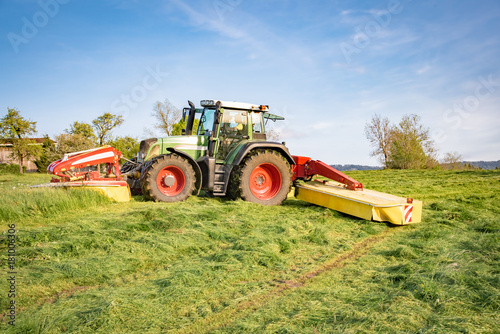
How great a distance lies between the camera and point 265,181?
328 inches

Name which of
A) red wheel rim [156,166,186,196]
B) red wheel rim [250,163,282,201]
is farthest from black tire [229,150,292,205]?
Answer: red wheel rim [156,166,186,196]

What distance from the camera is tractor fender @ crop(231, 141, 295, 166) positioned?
7.80m

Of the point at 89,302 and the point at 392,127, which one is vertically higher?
the point at 392,127

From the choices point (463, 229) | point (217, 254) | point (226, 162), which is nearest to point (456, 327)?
point (217, 254)

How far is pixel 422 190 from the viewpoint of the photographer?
10961 mm

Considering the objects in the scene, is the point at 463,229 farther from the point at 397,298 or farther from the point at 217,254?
the point at 217,254

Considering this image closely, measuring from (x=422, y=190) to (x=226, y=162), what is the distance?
668 cm

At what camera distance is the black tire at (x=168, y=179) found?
7539 millimetres

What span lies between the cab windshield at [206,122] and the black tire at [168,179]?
1.08m

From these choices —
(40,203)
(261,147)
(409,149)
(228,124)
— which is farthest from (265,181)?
(409,149)

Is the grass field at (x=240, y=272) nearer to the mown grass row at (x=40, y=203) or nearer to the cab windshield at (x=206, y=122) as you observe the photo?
the mown grass row at (x=40, y=203)

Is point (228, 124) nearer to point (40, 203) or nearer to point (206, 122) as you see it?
point (206, 122)

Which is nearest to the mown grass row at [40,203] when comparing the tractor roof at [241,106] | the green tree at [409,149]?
the tractor roof at [241,106]

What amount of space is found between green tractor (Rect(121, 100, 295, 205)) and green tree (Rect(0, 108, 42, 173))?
23.4 m
